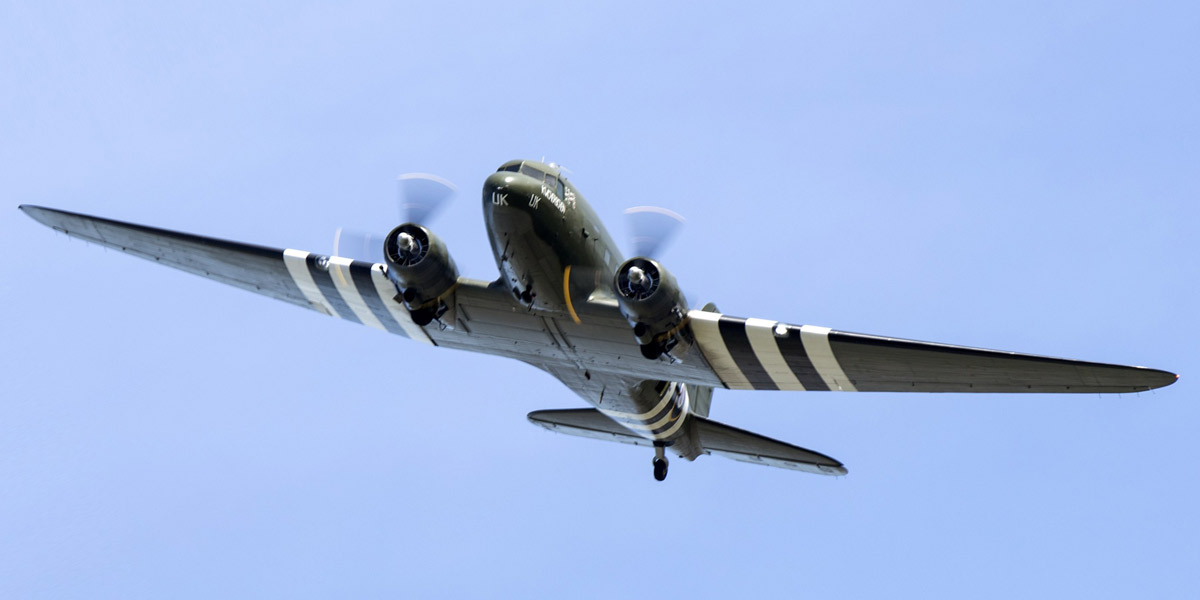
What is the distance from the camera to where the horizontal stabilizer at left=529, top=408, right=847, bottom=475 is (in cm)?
2864

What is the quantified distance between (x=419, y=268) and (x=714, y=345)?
20.0ft

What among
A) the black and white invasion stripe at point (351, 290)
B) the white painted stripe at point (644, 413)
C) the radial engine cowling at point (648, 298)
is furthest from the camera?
the white painted stripe at point (644, 413)

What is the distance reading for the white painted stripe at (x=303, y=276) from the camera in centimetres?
2733

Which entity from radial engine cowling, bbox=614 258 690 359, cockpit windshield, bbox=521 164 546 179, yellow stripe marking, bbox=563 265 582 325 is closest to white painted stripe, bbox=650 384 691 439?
yellow stripe marking, bbox=563 265 582 325

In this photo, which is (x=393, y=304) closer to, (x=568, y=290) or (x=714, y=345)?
(x=568, y=290)

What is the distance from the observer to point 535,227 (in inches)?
906

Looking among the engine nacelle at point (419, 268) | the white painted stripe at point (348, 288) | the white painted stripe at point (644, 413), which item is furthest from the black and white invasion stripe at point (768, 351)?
the white painted stripe at point (348, 288)

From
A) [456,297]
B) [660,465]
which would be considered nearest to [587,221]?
[456,297]

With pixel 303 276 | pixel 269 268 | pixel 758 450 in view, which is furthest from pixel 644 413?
pixel 269 268

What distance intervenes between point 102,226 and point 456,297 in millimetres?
10072

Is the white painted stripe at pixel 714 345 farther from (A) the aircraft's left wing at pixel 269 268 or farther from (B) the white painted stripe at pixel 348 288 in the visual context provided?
(B) the white painted stripe at pixel 348 288

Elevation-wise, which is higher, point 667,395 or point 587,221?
point 587,221

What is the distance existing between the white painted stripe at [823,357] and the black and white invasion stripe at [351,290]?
8659 millimetres

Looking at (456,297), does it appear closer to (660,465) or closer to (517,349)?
(517,349)
